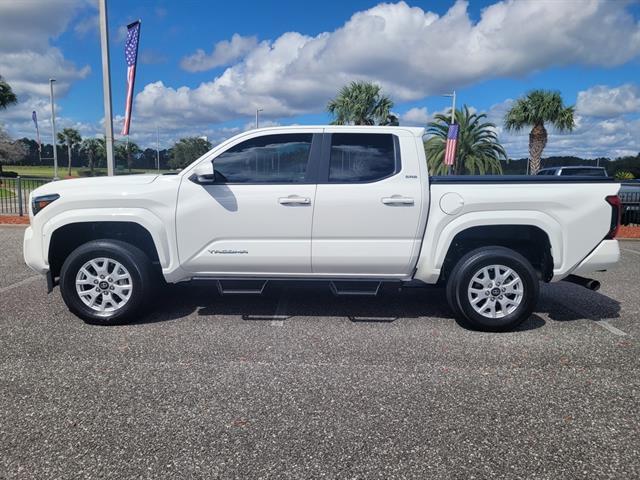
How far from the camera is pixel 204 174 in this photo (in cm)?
423

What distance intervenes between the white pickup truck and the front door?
0.03 feet

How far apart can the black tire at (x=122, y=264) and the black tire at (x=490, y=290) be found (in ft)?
9.86

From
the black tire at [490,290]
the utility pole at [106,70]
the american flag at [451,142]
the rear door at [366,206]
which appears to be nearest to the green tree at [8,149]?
the utility pole at [106,70]

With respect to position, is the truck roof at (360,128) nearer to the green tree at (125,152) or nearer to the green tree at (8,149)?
the green tree at (8,149)

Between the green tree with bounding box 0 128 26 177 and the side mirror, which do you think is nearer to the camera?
the side mirror

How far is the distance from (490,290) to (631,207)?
38.5 feet

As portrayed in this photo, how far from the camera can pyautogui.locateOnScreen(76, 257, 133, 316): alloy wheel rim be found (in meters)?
4.48

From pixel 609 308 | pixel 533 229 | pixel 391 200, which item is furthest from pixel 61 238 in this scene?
pixel 609 308

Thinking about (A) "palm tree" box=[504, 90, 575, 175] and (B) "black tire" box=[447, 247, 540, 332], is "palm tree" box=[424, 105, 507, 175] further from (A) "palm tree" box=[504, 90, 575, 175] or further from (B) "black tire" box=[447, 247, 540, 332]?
(B) "black tire" box=[447, 247, 540, 332]

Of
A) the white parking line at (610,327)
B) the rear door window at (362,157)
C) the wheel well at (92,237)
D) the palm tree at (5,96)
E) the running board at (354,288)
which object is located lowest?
the white parking line at (610,327)

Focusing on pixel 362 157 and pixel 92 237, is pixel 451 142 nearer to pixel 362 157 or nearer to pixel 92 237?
pixel 362 157

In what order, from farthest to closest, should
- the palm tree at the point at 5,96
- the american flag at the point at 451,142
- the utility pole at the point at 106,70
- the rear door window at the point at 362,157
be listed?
the palm tree at the point at 5,96, the american flag at the point at 451,142, the utility pole at the point at 106,70, the rear door window at the point at 362,157

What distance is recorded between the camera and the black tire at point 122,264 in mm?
4430

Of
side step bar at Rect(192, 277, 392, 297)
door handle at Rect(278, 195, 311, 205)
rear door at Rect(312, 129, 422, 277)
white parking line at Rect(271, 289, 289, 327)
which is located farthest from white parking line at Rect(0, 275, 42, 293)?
rear door at Rect(312, 129, 422, 277)
